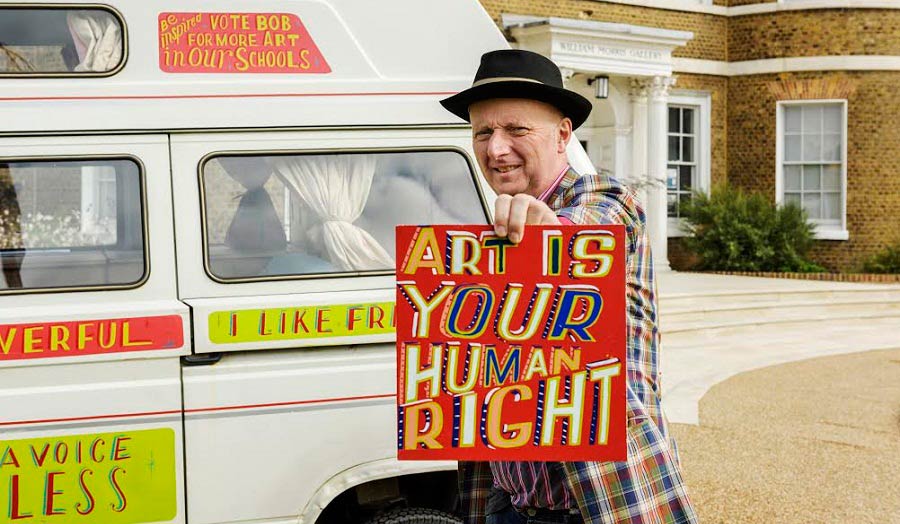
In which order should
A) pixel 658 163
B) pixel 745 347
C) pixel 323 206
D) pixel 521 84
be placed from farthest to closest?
pixel 658 163 < pixel 745 347 < pixel 323 206 < pixel 521 84

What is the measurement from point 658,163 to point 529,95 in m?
16.5

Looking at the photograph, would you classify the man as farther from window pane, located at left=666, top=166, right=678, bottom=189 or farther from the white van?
window pane, located at left=666, top=166, right=678, bottom=189

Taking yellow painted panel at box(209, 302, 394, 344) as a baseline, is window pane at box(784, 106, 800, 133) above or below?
above

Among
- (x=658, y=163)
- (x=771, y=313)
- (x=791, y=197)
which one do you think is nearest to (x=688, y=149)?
(x=658, y=163)

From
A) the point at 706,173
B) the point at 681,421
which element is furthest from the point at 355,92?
the point at 706,173

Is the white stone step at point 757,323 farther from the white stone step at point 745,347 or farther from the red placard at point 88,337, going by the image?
the red placard at point 88,337

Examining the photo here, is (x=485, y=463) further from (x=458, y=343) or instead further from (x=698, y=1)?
(x=698, y=1)

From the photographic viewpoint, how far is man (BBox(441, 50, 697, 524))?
83.6 inches

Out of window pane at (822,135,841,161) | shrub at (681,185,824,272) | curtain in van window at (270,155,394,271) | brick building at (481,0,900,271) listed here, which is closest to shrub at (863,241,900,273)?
brick building at (481,0,900,271)

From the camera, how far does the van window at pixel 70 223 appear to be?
3.41 m

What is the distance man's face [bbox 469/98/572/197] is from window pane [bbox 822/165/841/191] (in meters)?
18.9

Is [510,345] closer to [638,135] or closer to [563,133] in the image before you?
[563,133]

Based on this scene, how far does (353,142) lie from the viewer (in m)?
3.62

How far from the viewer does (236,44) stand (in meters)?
3.57
